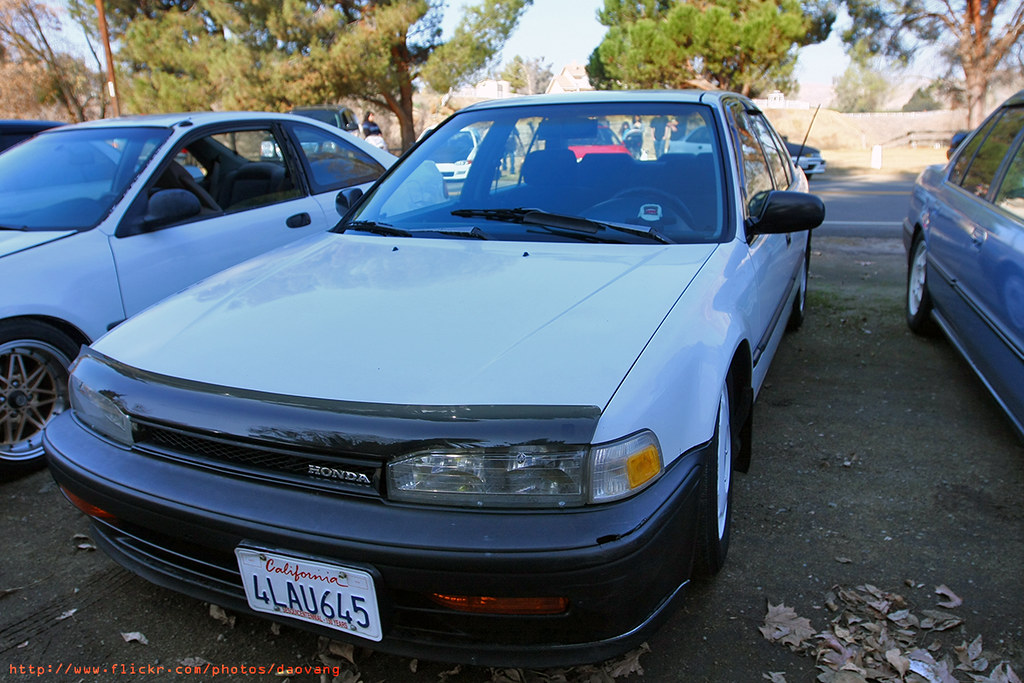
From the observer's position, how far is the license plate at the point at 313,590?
1.70 meters

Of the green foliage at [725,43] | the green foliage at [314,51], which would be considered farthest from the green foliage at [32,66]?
the green foliage at [725,43]

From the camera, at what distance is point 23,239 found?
3316 millimetres

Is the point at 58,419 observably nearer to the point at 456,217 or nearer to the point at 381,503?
the point at 381,503

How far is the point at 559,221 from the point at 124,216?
211cm

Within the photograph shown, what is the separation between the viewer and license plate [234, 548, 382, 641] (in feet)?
5.58

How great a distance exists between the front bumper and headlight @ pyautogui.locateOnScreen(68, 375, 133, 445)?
86mm

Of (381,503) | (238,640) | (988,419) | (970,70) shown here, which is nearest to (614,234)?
(381,503)

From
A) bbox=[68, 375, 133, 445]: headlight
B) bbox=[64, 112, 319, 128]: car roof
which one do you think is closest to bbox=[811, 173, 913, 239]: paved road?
bbox=[64, 112, 319, 128]: car roof

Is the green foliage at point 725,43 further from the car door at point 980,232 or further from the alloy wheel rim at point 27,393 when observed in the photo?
the alloy wheel rim at point 27,393

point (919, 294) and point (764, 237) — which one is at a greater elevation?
point (764, 237)

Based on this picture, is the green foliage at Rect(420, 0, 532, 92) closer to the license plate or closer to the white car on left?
the white car on left

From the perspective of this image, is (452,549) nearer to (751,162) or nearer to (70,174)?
(751,162)

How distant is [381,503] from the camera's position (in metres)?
1.72

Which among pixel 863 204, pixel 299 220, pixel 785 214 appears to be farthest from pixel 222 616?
pixel 863 204
